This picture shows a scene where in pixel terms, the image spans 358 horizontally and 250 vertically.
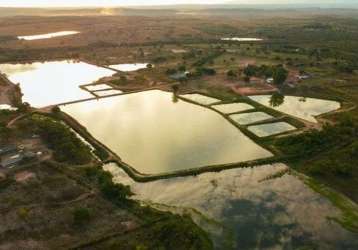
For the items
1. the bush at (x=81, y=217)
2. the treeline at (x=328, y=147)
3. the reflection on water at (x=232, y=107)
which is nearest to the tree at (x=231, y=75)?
the reflection on water at (x=232, y=107)

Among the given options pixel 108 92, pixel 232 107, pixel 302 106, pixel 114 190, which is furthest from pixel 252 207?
pixel 108 92

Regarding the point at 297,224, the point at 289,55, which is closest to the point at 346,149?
the point at 297,224

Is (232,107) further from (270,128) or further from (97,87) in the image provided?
(97,87)

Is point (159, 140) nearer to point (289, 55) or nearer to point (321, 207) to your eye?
point (321, 207)

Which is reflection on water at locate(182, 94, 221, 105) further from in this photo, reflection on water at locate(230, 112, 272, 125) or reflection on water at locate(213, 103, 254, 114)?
reflection on water at locate(230, 112, 272, 125)

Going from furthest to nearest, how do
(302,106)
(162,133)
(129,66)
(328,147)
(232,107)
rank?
(129,66) → (302,106) → (232,107) → (162,133) → (328,147)

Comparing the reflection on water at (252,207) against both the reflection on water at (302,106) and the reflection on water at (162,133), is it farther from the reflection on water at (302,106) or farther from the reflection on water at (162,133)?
the reflection on water at (302,106)

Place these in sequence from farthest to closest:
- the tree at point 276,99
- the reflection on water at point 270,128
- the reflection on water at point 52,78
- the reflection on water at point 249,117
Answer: the reflection on water at point 52,78 < the tree at point 276,99 < the reflection on water at point 249,117 < the reflection on water at point 270,128
